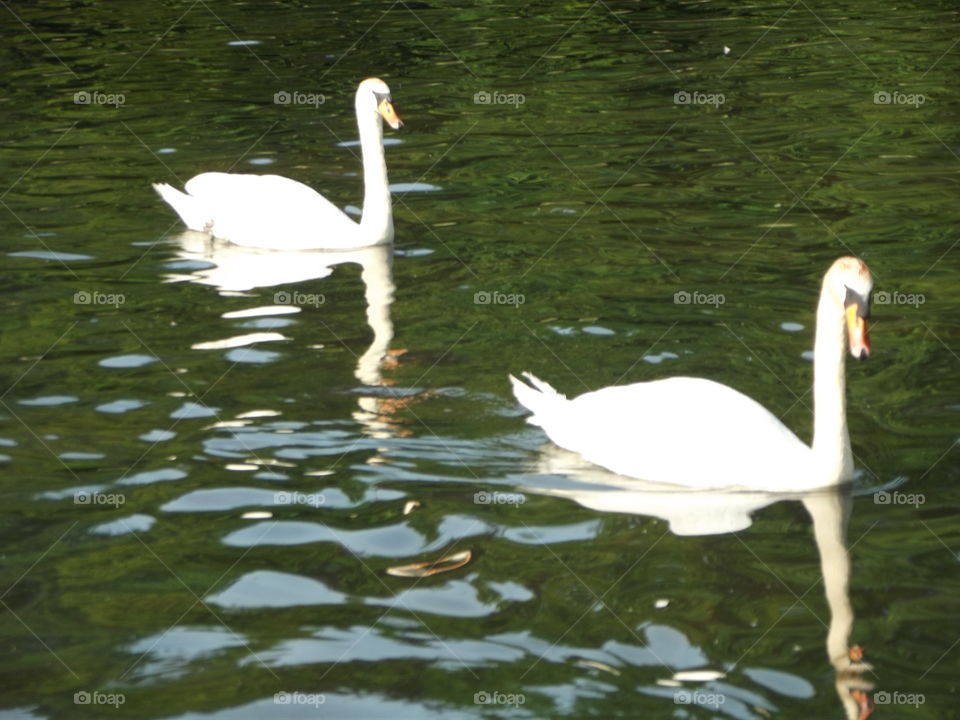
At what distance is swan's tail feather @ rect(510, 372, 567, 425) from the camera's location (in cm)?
818

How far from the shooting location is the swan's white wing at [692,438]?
745cm

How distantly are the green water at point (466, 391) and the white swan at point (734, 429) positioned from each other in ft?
0.70

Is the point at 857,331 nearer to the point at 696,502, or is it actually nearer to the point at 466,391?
the point at 696,502

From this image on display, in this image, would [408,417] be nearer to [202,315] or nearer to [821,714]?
[202,315]

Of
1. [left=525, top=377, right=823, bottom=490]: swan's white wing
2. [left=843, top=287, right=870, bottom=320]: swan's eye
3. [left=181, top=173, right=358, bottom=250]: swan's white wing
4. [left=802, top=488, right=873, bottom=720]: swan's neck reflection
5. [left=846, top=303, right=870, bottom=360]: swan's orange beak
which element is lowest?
[left=802, top=488, right=873, bottom=720]: swan's neck reflection

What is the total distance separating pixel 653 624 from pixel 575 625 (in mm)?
306

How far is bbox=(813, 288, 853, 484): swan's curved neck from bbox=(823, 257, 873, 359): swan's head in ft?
0.36

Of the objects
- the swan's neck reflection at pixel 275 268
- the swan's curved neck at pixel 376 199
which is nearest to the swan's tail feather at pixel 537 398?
the swan's neck reflection at pixel 275 268

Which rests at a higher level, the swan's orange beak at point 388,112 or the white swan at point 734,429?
the swan's orange beak at point 388,112

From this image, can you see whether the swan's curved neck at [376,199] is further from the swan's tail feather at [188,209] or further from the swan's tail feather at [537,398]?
the swan's tail feather at [537,398]

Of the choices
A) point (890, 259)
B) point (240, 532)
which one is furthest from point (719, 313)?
point (240, 532)

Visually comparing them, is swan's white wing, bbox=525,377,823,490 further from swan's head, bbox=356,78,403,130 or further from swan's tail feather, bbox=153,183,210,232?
swan's tail feather, bbox=153,183,210,232

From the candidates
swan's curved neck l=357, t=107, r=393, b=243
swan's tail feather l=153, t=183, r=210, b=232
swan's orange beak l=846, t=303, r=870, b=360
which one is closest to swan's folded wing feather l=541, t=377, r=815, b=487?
swan's orange beak l=846, t=303, r=870, b=360

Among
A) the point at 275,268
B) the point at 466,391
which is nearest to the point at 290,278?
the point at 275,268
